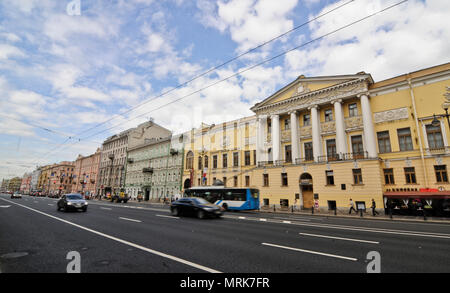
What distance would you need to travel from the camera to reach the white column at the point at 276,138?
3256 cm

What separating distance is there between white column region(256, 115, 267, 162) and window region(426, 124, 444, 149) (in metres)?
19.1

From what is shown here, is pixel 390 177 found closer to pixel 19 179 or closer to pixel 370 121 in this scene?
pixel 370 121

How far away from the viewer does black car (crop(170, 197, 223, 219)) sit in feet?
49.0

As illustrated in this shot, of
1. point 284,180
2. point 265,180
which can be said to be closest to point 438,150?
point 284,180

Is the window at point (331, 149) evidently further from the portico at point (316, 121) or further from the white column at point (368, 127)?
the white column at point (368, 127)

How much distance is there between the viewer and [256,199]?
Result: 26.9m

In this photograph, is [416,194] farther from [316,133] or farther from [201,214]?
[201,214]

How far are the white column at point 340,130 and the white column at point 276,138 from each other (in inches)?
315

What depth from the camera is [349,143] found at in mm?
27453

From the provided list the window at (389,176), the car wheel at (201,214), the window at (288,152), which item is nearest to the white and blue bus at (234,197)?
the window at (288,152)
